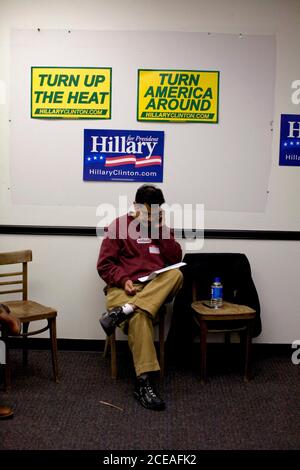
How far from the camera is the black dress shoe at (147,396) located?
2.75m

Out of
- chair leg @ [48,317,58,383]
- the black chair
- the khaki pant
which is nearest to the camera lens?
the khaki pant

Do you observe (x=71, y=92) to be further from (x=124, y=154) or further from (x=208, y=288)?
(x=208, y=288)

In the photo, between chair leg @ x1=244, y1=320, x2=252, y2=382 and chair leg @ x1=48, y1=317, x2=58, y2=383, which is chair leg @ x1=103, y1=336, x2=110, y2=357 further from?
chair leg @ x1=244, y1=320, x2=252, y2=382

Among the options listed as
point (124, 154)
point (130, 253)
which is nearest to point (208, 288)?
point (130, 253)

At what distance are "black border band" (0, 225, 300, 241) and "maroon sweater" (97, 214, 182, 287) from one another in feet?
1.07

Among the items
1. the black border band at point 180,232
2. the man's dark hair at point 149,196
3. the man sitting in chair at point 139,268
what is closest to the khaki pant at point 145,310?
the man sitting in chair at point 139,268

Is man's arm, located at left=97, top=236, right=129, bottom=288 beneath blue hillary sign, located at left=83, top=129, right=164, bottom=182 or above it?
beneath

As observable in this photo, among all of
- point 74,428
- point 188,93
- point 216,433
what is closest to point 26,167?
point 188,93

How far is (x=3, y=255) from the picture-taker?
3230 mm

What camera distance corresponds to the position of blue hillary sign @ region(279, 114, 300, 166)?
3564 mm

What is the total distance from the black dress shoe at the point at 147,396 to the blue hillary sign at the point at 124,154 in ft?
4.83

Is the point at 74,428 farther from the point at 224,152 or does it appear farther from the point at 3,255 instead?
the point at 224,152

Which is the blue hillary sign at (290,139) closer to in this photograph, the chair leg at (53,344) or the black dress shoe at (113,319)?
the black dress shoe at (113,319)

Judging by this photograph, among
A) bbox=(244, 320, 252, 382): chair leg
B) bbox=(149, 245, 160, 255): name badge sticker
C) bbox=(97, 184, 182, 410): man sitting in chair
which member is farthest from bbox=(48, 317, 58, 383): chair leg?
bbox=(244, 320, 252, 382): chair leg
